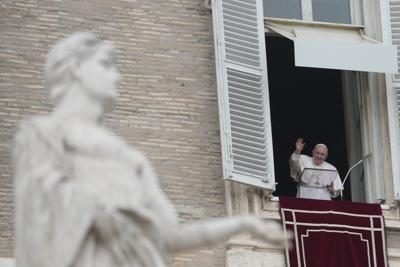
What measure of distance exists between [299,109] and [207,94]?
109 inches

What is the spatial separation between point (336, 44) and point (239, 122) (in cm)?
113

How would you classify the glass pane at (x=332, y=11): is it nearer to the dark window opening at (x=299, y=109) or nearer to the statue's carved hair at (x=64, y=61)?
the dark window opening at (x=299, y=109)

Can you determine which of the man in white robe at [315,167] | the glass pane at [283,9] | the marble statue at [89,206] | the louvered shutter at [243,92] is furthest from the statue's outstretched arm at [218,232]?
the glass pane at [283,9]

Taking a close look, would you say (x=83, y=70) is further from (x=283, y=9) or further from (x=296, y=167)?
(x=283, y=9)

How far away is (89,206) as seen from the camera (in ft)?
30.2

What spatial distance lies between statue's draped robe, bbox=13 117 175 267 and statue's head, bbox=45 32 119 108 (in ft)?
0.50

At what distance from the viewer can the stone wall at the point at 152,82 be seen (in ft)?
71.7

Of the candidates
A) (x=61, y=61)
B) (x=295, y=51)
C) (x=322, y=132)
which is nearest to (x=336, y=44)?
(x=295, y=51)

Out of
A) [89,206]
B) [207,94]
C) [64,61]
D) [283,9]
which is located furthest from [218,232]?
[283,9]

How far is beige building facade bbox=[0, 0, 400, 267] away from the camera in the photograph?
21844 millimetres

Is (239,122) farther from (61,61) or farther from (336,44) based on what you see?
(61,61)

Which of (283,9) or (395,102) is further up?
(283,9)

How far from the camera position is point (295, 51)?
2206 centimetres

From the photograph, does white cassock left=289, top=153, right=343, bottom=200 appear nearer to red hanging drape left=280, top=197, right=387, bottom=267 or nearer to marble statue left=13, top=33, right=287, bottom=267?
red hanging drape left=280, top=197, right=387, bottom=267
